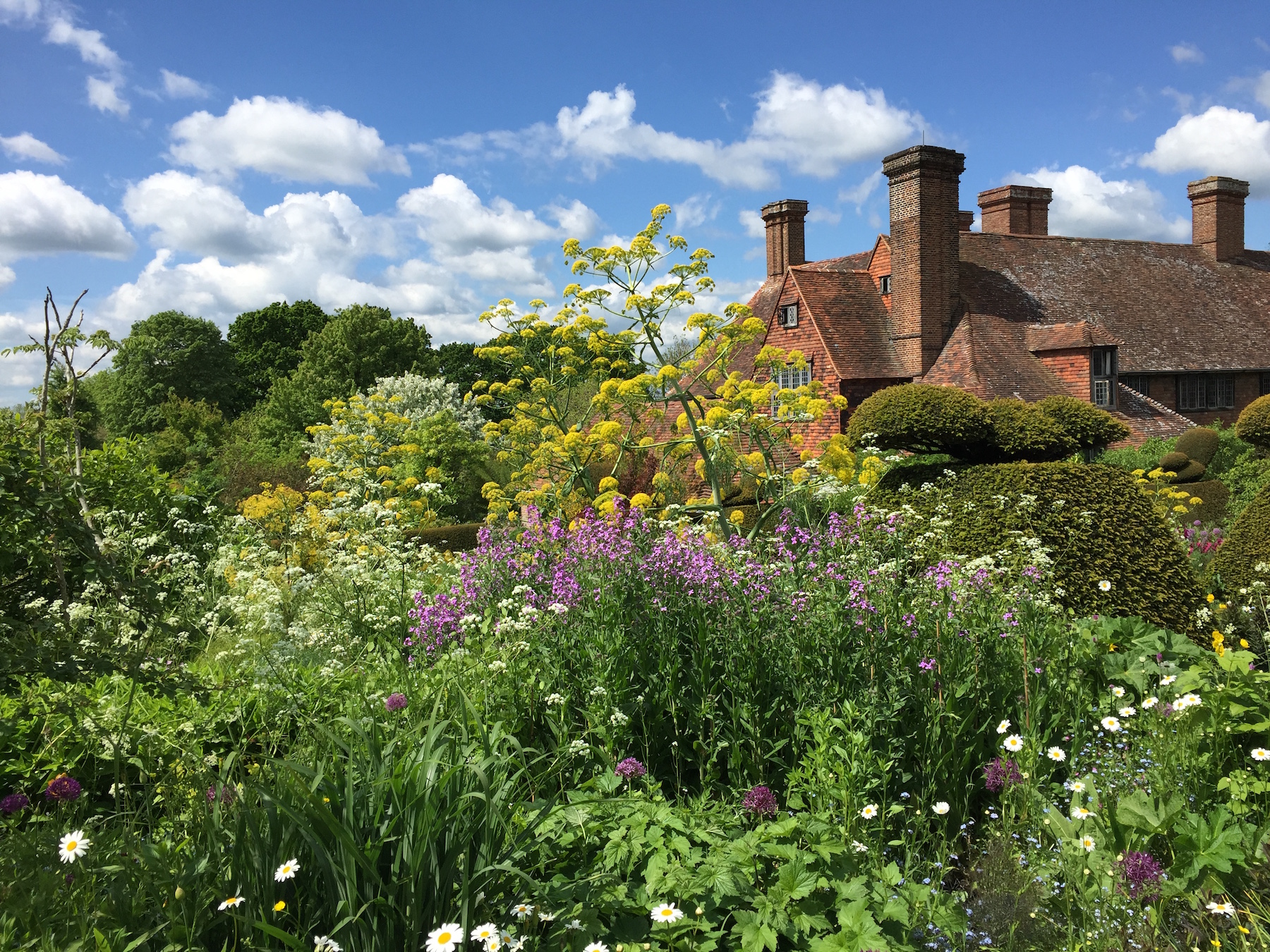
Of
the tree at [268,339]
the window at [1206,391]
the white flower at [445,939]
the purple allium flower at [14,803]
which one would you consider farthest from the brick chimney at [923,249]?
the tree at [268,339]

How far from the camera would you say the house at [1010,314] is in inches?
948

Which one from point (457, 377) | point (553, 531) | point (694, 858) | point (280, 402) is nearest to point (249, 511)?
point (553, 531)

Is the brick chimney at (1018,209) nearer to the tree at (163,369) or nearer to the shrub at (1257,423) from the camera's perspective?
the shrub at (1257,423)

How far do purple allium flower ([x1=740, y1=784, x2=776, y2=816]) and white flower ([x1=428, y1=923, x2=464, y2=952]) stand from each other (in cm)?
131

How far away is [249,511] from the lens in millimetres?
12820

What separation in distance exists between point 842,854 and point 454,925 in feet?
4.39

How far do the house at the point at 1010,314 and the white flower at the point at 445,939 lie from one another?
21381mm

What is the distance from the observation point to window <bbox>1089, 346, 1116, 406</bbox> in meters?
24.5

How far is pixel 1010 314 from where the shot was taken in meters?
25.7

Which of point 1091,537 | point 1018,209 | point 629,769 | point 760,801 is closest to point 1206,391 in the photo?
point 1018,209

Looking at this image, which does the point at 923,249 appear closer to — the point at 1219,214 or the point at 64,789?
the point at 1219,214

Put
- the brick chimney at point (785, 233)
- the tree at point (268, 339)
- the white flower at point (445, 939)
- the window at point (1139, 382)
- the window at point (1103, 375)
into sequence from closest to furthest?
the white flower at point (445, 939), the window at point (1103, 375), the window at point (1139, 382), the brick chimney at point (785, 233), the tree at point (268, 339)

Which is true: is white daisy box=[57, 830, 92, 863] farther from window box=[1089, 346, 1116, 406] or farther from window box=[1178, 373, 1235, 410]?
window box=[1178, 373, 1235, 410]

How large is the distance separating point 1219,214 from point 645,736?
38995 mm
